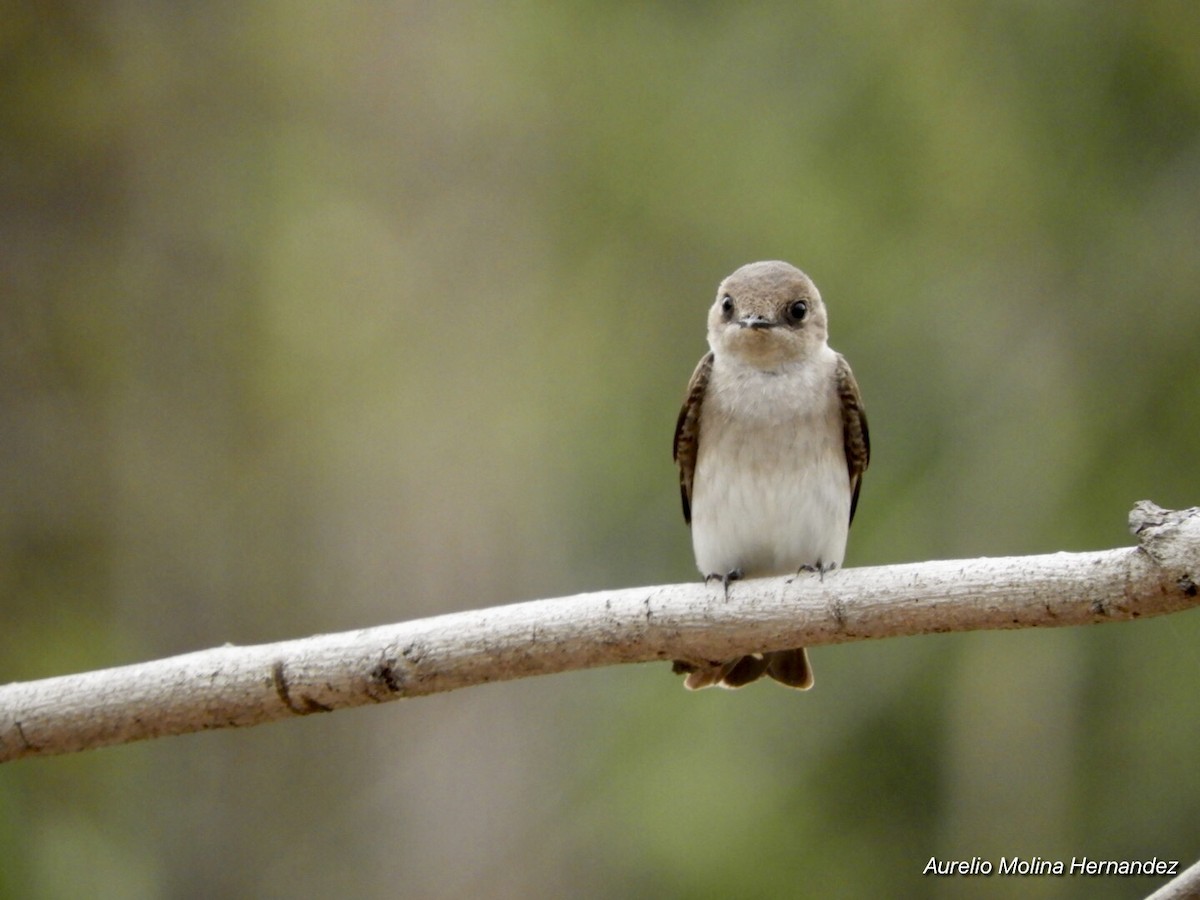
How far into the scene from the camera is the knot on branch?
244cm

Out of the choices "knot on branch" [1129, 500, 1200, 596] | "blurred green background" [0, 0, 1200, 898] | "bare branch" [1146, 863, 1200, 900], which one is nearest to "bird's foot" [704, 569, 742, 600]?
"knot on branch" [1129, 500, 1200, 596]

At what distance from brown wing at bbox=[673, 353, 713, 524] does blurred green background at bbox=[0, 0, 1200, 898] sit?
5.03 feet

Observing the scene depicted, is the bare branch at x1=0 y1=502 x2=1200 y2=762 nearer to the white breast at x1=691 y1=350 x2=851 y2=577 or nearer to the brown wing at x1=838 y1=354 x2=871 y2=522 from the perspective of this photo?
the white breast at x1=691 y1=350 x2=851 y2=577

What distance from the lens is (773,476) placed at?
13.0ft

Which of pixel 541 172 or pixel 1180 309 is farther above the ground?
pixel 541 172

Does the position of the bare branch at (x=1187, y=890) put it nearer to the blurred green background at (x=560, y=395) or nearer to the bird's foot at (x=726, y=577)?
the bird's foot at (x=726, y=577)

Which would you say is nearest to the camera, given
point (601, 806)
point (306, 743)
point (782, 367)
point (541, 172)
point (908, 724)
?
point (782, 367)

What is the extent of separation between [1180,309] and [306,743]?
15.1 ft

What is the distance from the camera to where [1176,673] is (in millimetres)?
5191

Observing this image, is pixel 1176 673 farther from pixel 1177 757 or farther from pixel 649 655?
pixel 649 655

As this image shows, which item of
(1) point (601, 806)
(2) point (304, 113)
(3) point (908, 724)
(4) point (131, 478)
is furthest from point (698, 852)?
(2) point (304, 113)

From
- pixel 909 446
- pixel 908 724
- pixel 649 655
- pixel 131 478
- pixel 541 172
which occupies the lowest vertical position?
pixel 649 655

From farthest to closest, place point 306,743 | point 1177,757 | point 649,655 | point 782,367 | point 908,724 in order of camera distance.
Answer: point 306,743, point 908,724, point 1177,757, point 782,367, point 649,655

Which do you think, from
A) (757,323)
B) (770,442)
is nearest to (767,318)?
(757,323)
